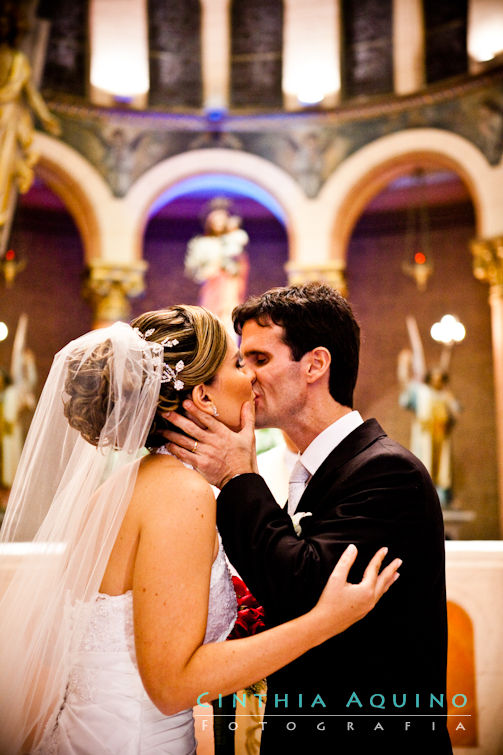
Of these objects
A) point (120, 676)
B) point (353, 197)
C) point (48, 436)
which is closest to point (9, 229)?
point (353, 197)

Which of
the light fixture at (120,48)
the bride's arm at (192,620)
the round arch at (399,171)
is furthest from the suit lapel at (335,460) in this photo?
the light fixture at (120,48)

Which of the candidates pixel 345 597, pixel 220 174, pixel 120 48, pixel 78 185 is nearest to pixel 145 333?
pixel 345 597

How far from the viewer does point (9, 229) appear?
868 cm

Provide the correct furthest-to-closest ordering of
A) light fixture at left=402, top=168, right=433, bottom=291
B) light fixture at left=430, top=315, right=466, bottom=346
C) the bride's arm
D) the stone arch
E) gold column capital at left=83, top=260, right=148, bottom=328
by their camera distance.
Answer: light fixture at left=402, top=168, right=433, bottom=291 < the stone arch < gold column capital at left=83, top=260, right=148, bottom=328 < light fixture at left=430, top=315, right=466, bottom=346 < the bride's arm

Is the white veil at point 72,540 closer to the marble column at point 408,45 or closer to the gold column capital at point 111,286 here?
the gold column capital at point 111,286

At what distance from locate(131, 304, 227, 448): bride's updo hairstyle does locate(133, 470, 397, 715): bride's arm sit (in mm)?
375

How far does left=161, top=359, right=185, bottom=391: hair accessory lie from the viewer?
2102 mm

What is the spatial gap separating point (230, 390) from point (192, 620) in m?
0.73

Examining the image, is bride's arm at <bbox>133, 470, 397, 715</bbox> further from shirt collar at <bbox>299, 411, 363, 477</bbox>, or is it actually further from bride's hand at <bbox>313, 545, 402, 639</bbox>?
shirt collar at <bbox>299, 411, 363, 477</bbox>

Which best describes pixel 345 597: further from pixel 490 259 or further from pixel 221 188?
pixel 221 188

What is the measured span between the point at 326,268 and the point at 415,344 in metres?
1.76

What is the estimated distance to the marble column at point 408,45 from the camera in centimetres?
1033

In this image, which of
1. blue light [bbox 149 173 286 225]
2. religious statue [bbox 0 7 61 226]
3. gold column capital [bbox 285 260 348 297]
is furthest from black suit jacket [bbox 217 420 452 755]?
blue light [bbox 149 173 286 225]

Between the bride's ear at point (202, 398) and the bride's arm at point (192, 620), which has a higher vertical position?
the bride's ear at point (202, 398)
